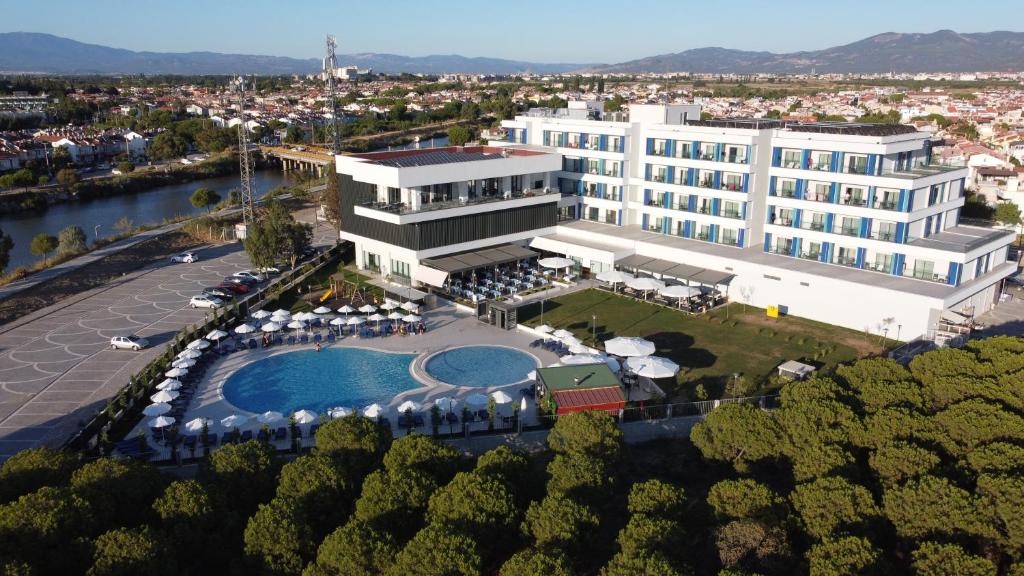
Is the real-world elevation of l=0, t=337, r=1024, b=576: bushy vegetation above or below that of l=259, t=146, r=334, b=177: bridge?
below

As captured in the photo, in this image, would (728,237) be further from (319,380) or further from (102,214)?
(102,214)

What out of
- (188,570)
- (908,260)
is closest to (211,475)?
(188,570)

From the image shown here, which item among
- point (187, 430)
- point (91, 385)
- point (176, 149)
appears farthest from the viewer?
point (176, 149)

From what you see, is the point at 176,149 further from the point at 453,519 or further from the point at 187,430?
the point at 453,519

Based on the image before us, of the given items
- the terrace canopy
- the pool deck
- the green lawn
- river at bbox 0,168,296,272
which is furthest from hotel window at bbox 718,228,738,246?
river at bbox 0,168,296,272

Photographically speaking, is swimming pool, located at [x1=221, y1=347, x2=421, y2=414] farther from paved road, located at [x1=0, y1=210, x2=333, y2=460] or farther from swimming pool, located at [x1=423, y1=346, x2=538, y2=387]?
paved road, located at [x1=0, y1=210, x2=333, y2=460]

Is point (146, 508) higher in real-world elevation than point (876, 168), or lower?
lower
